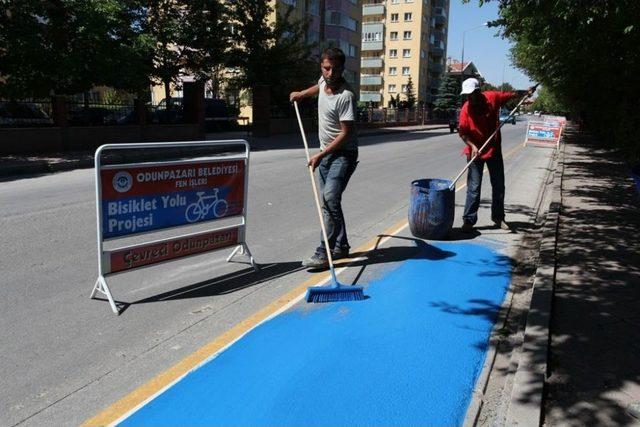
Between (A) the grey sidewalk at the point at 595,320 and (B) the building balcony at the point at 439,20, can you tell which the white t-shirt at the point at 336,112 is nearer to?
(A) the grey sidewalk at the point at 595,320

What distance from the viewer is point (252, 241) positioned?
6668mm

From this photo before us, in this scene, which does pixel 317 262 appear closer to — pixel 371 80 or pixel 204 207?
pixel 204 207

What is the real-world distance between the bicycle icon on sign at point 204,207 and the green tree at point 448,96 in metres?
65.9

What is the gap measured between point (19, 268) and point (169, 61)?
19766mm

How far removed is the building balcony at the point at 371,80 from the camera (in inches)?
3226

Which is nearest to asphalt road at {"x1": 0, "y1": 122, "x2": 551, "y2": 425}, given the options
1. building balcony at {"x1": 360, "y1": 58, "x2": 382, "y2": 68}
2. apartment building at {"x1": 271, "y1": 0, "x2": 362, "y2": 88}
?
apartment building at {"x1": 271, "y1": 0, "x2": 362, "y2": 88}

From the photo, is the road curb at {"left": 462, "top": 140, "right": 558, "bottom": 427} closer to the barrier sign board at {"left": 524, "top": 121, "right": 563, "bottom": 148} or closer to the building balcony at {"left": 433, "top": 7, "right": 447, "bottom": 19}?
the barrier sign board at {"left": 524, "top": 121, "right": 563, "bottom": 148}

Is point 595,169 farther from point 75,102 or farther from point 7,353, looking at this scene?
point 75,102

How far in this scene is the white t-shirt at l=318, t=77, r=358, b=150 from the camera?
5.23m

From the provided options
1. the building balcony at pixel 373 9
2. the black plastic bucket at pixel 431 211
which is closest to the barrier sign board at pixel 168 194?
the black plastic bucket at pixel 431 211

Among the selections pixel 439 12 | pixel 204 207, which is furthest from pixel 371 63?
pixel 204 207

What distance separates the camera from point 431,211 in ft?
21.6

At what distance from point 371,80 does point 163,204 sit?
80.5 metres

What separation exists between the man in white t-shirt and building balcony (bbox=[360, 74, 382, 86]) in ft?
258
